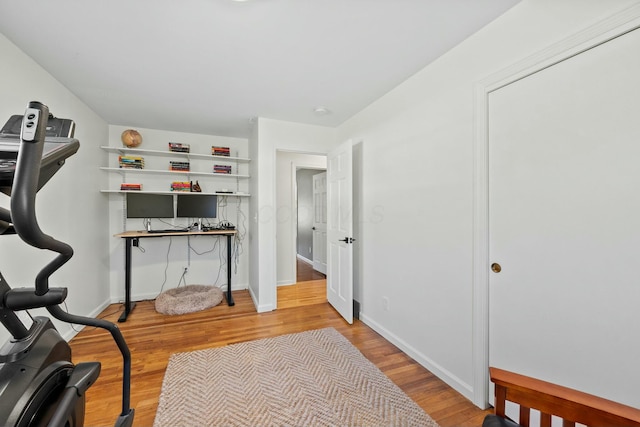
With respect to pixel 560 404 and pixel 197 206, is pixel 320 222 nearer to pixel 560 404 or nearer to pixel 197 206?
pixel 197 206

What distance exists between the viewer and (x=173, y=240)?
12.1 ft

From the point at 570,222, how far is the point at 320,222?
13.6ft

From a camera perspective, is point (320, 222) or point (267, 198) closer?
point (267, 198)

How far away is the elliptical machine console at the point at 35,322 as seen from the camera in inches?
25.3

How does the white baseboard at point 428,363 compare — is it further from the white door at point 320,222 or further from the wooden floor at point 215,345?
the white door at point 320,222

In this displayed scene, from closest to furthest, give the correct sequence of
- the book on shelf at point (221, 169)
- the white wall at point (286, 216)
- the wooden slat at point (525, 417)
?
1. the wooden slat at point (525, 417)
2. the book on shelf at point (221, 169)
3. the white wall at point (286, 216)

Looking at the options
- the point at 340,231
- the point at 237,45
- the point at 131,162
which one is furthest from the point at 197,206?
the point at 237,45

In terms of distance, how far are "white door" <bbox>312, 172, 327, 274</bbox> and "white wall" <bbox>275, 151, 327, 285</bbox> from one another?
91 centimetres

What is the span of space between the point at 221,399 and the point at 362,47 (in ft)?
8.36

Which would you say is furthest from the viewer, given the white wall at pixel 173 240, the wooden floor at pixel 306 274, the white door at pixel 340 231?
the wooden floor at pixel 306 274

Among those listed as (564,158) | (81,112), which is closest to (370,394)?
(564,158)

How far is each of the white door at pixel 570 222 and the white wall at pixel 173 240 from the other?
328 cm

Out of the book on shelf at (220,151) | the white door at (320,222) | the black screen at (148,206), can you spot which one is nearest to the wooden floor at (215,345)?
the black screen at (148,206)

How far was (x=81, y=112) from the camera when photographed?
264 cm
